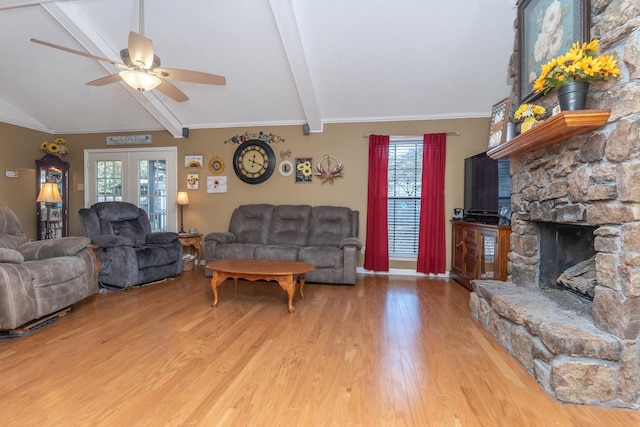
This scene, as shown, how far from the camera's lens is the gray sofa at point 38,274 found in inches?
88.7

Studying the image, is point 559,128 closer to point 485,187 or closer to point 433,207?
point 485,187

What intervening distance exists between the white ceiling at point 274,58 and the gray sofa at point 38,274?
2.16 m

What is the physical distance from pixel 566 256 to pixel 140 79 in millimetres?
3706

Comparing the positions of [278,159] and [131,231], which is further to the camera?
[278,159]

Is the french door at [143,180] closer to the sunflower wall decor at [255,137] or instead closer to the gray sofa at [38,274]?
the sunflower wall decor at [255,137]

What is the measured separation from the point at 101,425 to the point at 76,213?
542 centimetres

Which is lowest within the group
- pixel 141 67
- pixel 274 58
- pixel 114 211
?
pixel 114 211

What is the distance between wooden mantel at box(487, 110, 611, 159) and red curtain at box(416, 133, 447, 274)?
2.09 meters

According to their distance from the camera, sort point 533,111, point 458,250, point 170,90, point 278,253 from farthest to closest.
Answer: point 458,250, point 278,253, point 170,90, point 533,111

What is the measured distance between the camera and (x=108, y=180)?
18.1 ft

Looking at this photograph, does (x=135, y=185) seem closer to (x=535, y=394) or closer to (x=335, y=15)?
(x=335, y=15)

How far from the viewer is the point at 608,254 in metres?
1.68

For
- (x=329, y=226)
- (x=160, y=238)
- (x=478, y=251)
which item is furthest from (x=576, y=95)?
(x=160, y=238)

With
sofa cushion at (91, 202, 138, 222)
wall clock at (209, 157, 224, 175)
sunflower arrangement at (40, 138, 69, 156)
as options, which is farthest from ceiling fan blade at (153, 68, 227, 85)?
sunflower arrangement at (40, 138, 69, 156)
